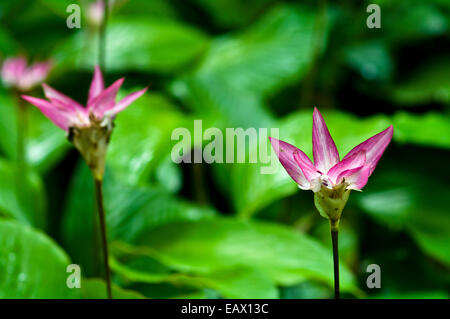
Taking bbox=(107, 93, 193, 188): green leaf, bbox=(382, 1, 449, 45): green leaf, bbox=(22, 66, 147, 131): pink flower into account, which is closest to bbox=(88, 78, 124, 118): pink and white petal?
bbox=(22, 66, 147, 131): pink flower

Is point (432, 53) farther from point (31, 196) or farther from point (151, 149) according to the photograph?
point (31, 196)

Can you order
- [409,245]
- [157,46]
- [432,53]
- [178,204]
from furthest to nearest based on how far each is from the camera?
[432,53], [157,46], [409,245], [178,204]

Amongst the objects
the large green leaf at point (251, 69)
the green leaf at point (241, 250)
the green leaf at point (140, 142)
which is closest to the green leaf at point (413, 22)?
the large green leaf at point (251, 69)

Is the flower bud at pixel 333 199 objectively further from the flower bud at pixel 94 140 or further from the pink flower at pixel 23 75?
the pink flower at pixel 23 75

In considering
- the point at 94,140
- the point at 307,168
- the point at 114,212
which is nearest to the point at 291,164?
the point at 307,168

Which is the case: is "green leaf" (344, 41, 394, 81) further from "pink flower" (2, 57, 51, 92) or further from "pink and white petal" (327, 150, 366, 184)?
"pink and white petal" (327, 150, 366, 184)

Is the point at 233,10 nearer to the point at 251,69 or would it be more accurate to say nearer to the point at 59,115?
the point at 251,69
